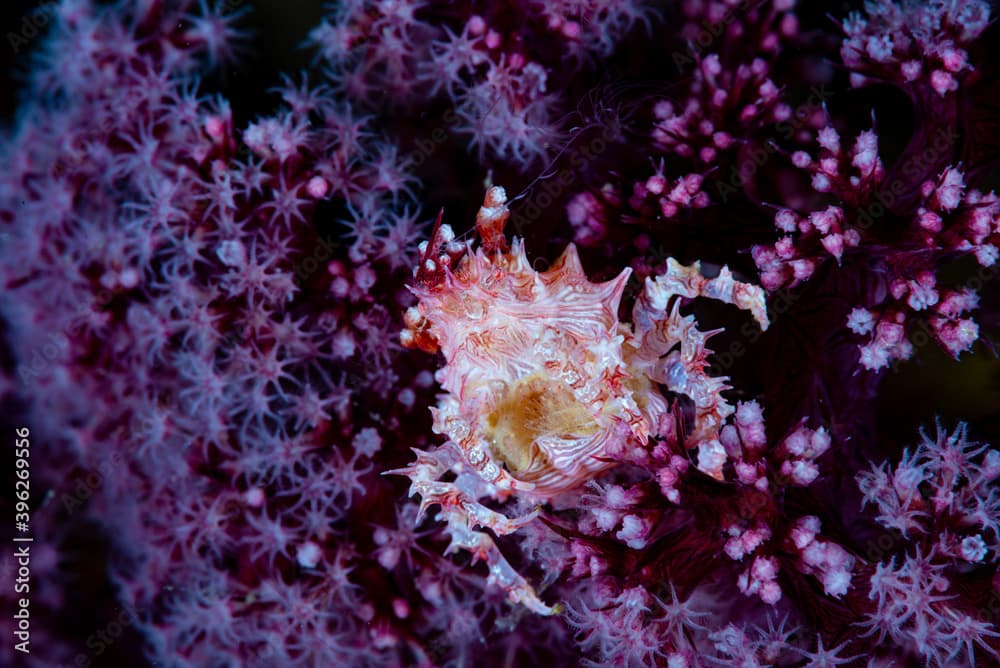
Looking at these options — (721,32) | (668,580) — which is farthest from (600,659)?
(721,32)

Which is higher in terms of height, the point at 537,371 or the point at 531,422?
the point at 537,371

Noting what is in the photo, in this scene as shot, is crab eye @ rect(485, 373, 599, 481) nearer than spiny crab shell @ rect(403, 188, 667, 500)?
No

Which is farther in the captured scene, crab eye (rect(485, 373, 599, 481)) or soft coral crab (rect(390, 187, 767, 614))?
crab eye (rect(485, 373, 599, 481))

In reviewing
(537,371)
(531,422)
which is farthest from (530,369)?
(531,422)

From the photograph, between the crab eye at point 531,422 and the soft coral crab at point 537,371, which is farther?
the crab eye at point 531,422

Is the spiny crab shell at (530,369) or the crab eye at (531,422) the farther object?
the crab eye at (531,422)

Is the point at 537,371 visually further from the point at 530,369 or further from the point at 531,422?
the point at 531,422
